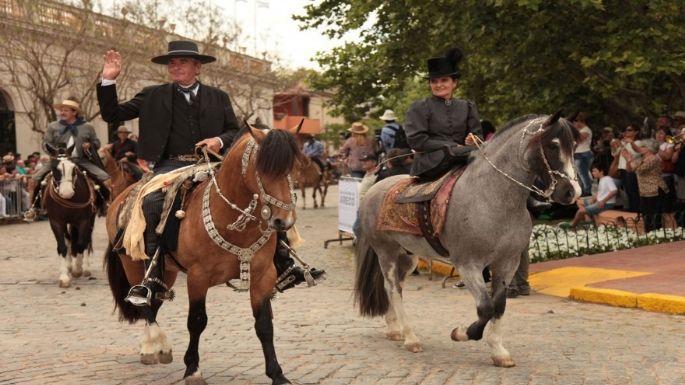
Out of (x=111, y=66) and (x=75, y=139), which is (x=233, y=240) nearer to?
(x=111, y=66)

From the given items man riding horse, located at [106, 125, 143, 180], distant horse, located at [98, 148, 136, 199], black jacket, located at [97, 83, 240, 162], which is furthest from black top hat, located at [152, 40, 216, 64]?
man riding horse, located at [106, 125, 143, 180]

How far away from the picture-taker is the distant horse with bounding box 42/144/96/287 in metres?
13.9

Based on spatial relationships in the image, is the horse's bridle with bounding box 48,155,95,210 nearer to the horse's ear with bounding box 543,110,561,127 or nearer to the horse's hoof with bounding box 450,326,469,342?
the horse's hoof with bounding box 450,326,469,342

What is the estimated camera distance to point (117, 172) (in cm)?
1576

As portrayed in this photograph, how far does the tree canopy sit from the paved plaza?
5.56 metres

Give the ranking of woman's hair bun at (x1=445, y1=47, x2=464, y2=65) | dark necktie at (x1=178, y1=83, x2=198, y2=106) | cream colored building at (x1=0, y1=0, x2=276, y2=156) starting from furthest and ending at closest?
cream colored building at (x1=0, y1=0, x2=276, y2=156), woman's hair bun at (x1=445, y1=47, x2=464, y2=65), dark necktie at (x1=178, y1=83, x2=198, y2=106)

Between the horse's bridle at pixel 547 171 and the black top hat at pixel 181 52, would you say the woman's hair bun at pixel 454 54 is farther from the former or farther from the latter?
the black top hat at pixel 181 52

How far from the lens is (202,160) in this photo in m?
7.75

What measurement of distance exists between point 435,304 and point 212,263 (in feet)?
16.2

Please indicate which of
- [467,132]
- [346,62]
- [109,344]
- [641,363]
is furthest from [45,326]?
[346,62]

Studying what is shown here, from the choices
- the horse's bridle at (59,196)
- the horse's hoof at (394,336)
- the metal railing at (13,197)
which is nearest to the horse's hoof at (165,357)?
the horse's hoof at (394,336)

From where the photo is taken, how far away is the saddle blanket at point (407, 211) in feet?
26.8

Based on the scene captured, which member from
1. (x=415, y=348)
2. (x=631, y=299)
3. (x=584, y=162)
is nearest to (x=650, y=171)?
(x=584, y=162)

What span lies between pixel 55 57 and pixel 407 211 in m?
28.2
